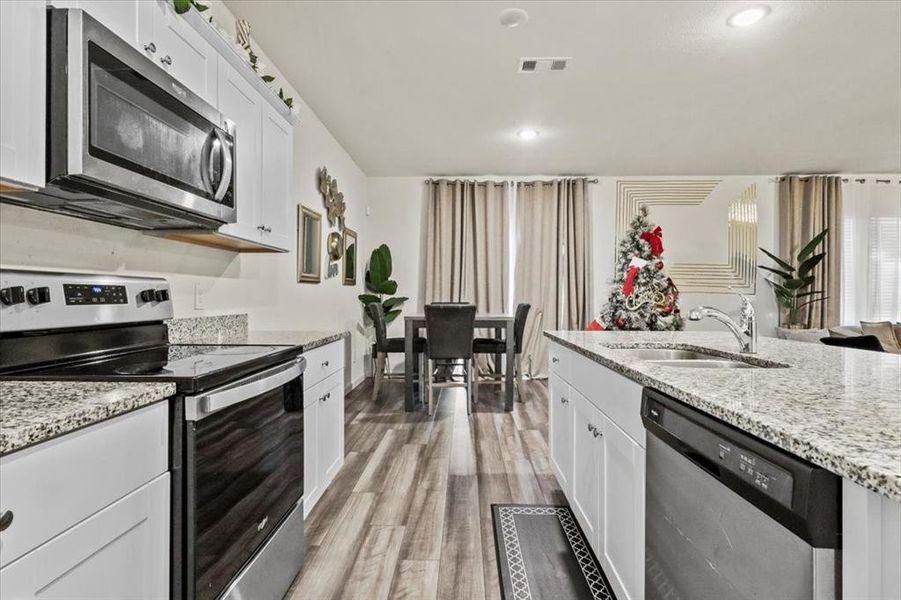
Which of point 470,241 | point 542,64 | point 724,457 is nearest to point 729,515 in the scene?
point 724,457

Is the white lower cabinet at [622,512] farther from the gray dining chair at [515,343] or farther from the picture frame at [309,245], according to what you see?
the gray dining chair at [515,343]

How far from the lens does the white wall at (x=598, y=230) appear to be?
5840mm

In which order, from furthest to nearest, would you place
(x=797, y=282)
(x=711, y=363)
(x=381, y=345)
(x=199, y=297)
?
(x=797, y=282), (x=381, y=345), (x=199, y=297), (x=711, y=363)

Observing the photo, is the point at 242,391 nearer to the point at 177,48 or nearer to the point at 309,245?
the point at 177,48

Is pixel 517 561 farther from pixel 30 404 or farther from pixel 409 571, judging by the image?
pixel 30 404

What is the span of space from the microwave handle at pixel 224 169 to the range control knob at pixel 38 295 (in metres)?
0.62

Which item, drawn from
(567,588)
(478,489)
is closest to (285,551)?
(567,588)

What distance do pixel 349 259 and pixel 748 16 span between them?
387 cm

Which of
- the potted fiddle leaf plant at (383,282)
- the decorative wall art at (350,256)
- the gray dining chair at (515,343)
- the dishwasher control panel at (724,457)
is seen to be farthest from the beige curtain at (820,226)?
the dishwasher control panel at (724,457)

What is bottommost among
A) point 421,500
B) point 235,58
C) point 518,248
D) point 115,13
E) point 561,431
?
point 421,500

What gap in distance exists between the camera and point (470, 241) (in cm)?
589

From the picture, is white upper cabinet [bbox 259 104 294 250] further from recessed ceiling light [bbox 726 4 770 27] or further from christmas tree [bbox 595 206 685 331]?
recessed ceiling light [bbox 726 4 770 27]

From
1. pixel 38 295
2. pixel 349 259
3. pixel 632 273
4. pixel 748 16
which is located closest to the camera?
pixel 38 295

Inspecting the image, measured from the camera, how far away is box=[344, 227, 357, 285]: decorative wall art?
4.94 m
